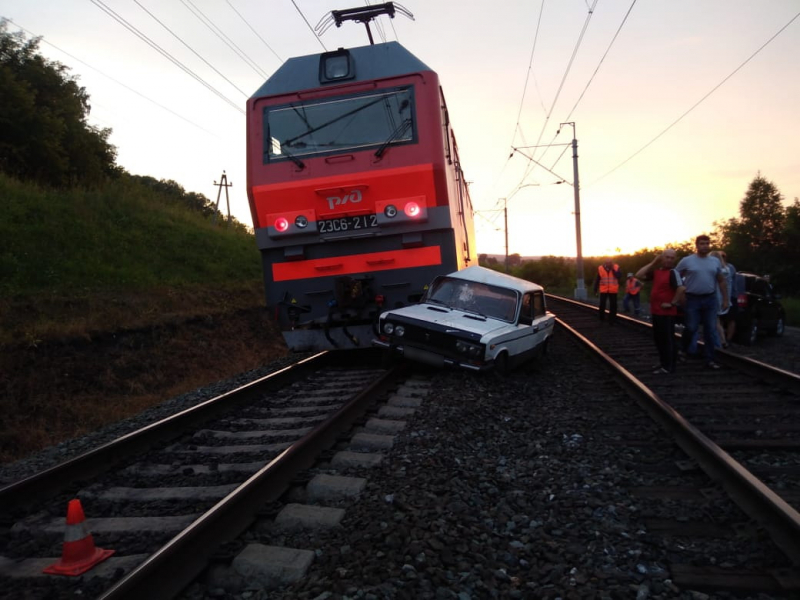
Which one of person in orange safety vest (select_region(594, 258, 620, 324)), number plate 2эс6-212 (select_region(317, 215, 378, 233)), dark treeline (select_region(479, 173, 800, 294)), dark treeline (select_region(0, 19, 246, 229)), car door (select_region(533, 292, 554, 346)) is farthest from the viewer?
dark treeline (select_region(479, 173, 800, 294))

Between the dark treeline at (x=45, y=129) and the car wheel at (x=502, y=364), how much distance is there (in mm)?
18501

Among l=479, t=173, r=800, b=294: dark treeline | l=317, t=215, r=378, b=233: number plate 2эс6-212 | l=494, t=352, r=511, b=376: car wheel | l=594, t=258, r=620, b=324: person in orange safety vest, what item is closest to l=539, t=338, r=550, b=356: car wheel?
l=494, t=352, r=511, b=376: car wheel

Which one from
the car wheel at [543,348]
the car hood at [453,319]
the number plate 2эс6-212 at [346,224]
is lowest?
the car wheel at [543,348]

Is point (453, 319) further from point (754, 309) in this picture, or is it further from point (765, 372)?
point (754, 309)

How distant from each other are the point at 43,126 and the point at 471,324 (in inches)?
807

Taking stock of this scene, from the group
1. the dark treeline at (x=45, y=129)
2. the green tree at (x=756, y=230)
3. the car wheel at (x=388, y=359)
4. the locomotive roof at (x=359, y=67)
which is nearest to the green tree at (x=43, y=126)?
the dark treeline at (x=45, y=129)

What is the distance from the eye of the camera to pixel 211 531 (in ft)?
10.9

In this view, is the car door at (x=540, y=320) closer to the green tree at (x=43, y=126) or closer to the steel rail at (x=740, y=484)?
the steel rail at (x=740, y=484)

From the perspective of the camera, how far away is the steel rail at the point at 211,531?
278 cm

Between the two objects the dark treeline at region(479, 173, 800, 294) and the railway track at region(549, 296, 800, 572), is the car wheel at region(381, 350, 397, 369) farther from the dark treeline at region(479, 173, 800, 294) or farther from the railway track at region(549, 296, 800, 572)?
the dark treeline at region(479, 173, 800, 294)

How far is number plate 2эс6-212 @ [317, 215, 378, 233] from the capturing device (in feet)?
28.7

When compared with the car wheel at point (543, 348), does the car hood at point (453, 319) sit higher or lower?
higher

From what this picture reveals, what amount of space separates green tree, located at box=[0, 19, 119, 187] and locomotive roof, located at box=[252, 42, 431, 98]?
49.8 feet

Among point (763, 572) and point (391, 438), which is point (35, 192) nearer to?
point (391, 438)
